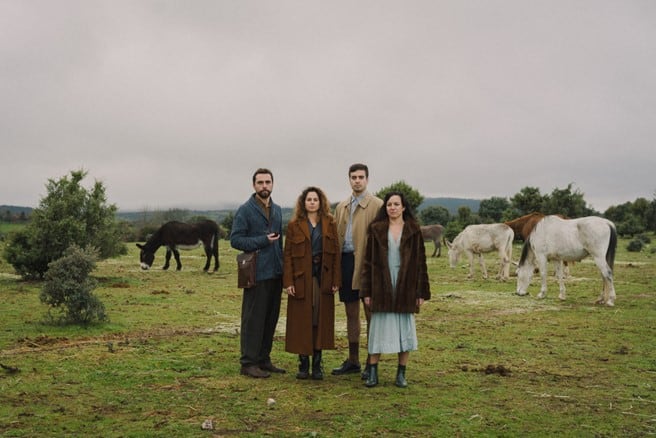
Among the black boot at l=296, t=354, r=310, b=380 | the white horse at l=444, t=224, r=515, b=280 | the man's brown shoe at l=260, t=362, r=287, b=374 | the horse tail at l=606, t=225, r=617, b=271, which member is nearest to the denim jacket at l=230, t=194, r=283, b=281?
the black boot at l=296, t=354, r=310, b=380

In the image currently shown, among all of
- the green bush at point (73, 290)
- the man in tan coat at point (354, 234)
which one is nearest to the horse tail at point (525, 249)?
the man in tan coat at point (354, 234)

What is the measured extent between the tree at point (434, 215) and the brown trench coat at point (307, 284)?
62.7 metres

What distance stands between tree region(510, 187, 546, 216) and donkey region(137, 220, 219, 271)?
3600 centimetres

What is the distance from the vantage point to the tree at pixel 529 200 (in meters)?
51.1

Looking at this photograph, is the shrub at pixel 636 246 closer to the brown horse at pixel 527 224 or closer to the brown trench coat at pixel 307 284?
the brown horse at pixel 527 224

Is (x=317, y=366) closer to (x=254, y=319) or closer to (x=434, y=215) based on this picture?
(x=254, y=319)

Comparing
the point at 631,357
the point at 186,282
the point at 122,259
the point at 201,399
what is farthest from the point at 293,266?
the point at 122,259

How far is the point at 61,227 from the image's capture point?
1798 cm

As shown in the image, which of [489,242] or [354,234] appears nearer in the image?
[354,234]

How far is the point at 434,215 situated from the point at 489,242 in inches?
1984

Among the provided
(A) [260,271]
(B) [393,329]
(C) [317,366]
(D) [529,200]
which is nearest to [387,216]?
(B) [393,329]

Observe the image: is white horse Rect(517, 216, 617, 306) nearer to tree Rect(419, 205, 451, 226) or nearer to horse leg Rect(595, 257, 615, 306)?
horse leg Rect(595, 257, 615, 306)

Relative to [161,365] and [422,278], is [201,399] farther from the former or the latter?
[422,278]

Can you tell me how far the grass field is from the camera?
5324 millimetres
